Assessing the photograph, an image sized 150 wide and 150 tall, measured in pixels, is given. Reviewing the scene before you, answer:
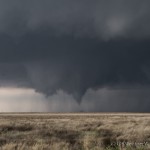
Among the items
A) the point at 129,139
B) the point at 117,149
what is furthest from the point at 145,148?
the point at 129,139

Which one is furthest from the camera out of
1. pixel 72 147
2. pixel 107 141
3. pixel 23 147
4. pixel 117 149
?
pixel 107 141

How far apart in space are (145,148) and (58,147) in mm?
4771

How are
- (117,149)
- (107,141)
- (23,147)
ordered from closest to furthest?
1. (117,149)
2. (23,147)
3. (107,141)

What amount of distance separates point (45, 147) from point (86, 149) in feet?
7.25

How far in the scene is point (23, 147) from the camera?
20312 millimetres

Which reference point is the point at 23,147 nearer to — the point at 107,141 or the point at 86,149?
the point at 86,149

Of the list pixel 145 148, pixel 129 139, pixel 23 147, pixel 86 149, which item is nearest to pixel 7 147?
pixel 23 147

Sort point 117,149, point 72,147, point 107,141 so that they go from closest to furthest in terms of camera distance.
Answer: point 117,149
point 72,147
point 107,141

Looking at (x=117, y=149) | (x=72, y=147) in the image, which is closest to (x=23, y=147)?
(x=72, y=147)

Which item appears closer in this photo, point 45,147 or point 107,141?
point 45,147

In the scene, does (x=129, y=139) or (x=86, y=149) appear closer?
(x=86, y=149)

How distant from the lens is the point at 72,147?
21.9 m

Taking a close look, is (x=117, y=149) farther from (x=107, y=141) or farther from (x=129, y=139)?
(x=129, y=139)

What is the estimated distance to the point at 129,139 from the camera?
2750cm
